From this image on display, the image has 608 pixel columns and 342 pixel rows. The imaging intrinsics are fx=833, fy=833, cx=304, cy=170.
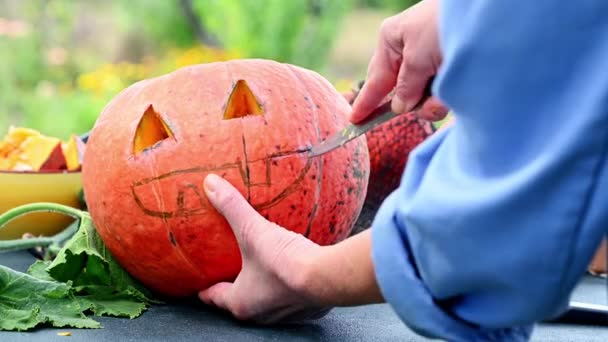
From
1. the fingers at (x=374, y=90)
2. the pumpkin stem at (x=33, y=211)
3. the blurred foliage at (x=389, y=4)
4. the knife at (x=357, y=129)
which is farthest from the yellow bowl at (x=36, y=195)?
the blurred foliage at (x=389, y=4)

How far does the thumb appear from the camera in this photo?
3.84 ft

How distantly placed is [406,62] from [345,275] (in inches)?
10.9

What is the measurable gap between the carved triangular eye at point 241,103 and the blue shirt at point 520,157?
590 millimetres

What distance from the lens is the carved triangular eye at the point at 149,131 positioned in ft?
4.20

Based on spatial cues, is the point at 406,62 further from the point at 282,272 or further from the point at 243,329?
the point at 243,329

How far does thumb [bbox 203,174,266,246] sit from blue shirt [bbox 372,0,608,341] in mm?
464

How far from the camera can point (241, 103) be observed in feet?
4.28

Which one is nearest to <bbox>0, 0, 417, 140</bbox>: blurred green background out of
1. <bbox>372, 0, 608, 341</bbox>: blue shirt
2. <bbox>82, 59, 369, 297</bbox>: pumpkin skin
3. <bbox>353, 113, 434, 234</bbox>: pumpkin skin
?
<bbox>353, 113, 434, 234</bbox>: pumpkin skin

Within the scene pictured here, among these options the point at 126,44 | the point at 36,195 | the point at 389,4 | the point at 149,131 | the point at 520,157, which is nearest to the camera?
the point at 520,157

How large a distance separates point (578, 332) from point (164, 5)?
5.57 m

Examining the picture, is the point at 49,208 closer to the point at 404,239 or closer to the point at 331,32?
the point at 404,239

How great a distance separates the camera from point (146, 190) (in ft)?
4.10

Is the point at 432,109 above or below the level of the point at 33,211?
above

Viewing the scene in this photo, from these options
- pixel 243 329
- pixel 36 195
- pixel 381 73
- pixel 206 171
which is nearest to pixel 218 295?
pixel 243 329
